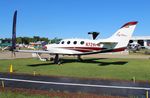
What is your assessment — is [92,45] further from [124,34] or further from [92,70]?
[92,70]

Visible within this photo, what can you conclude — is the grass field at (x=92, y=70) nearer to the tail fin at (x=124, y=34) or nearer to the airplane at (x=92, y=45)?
the tail fin at (x=124, y=34)

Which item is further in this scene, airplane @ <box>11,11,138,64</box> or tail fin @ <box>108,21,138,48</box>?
airplane @ <box>11,11,138,64</box>

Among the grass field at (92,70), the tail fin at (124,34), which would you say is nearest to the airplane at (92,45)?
the tail fin at (124,34)

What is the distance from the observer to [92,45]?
35750mm

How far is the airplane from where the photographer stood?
1332 inches

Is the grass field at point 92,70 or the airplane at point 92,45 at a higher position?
the airplane at point 92,45

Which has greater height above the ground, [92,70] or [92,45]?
[92,45]

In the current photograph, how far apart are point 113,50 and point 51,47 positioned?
7810 mm

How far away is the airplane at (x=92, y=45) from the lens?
33844 mm

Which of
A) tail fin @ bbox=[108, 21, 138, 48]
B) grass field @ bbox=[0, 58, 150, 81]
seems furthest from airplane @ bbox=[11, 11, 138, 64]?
grass field @ bbox=[0, 58, 150, 81]

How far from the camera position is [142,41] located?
130500 millimetres

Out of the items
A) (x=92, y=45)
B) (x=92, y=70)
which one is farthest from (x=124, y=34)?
(x=92, y=70)

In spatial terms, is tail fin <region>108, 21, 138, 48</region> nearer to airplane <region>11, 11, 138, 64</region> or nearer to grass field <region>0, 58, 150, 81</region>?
airplane <region>11, 11, 138, 64</region>

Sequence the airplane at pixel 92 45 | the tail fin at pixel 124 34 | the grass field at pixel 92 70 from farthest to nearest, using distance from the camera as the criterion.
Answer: the airplane at pixel 92 45
the tail fin at pixel 124 34
the grass field at pixel 92 70
